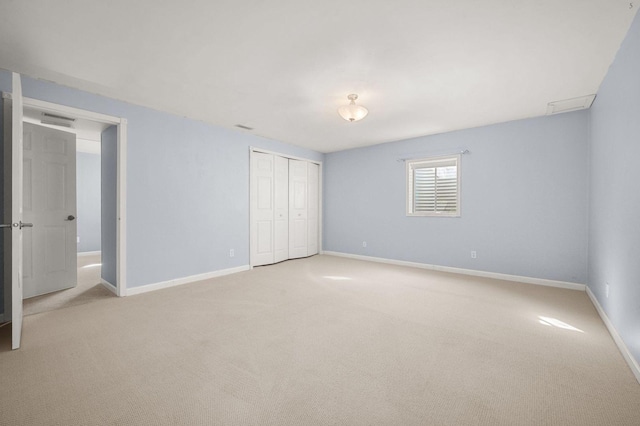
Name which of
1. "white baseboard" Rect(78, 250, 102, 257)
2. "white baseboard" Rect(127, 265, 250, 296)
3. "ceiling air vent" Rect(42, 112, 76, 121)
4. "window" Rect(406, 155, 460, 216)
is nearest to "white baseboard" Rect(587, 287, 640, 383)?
"window" Rect(406, 155, 460, 216)

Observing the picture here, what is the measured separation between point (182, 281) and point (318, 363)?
3038mm

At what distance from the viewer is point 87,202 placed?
6.75 m

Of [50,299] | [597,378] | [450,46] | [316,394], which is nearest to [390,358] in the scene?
[316,394]

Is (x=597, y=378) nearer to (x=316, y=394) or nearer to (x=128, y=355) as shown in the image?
(x=316, y=394)

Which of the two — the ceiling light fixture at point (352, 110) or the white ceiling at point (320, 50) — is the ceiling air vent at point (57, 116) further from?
the ceiling light fixture at point (352, 110)

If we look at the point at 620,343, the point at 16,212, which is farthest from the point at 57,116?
the point at 620,343

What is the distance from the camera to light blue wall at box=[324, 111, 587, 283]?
397cm

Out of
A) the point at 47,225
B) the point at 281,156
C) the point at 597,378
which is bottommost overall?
the point at 597,378

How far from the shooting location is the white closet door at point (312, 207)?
6707 millimetres

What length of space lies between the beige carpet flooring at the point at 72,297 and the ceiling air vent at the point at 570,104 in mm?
6454

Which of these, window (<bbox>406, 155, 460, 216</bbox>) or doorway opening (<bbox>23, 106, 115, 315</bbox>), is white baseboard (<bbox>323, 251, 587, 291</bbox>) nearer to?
window (<bbox>406, 155, 460, 216</bbox>)

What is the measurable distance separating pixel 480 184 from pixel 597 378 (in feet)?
11.2

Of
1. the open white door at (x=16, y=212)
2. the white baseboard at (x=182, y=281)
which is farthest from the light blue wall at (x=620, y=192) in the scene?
the white baseboard at (x=182, y=281)

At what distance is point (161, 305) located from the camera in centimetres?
327
